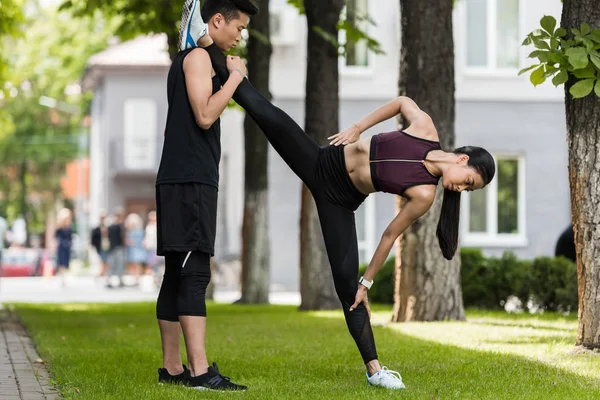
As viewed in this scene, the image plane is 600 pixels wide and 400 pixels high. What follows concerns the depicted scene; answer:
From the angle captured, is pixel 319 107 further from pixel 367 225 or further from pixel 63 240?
pixel 63 240

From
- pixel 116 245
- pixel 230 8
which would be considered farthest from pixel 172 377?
pixel 116 245

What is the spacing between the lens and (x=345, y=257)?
746 centimetres

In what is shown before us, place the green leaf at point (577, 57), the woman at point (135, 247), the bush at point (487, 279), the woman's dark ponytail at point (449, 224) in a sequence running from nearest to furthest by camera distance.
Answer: the woman's dark ponytail at point (449, 224) → the green leaf at point (577, 57) → the bush at point (487, 279) → the woman at point (135, 247)

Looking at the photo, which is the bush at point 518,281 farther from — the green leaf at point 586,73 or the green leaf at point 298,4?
the green leaf at point 586,73

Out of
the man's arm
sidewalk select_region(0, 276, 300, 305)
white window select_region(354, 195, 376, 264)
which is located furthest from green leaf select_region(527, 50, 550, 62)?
white window select_region(354, 195, 376, 264)

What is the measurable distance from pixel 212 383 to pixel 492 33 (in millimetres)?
24200

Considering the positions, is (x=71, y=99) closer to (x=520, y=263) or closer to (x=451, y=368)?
(x=520, y=263)

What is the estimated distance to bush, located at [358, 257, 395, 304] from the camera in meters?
18.4

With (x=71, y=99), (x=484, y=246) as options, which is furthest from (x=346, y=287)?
(x=71, y=99)

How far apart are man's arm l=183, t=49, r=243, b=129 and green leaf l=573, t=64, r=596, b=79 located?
2.84 m

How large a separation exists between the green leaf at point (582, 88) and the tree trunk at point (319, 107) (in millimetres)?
7836

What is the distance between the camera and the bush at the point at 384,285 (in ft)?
60.3

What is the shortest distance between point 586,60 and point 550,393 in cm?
278

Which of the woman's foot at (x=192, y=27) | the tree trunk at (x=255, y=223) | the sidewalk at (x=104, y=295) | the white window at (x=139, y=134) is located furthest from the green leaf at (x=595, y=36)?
the white window at (x=139, y=134)
